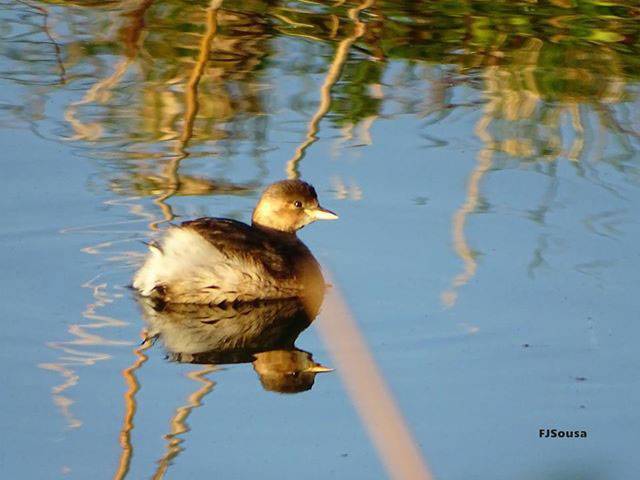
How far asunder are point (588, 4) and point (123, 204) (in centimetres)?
506

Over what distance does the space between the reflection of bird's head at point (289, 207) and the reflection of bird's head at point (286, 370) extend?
1.24 m

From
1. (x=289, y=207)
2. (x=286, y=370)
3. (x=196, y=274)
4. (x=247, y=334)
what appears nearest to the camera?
(x=286, y=370)

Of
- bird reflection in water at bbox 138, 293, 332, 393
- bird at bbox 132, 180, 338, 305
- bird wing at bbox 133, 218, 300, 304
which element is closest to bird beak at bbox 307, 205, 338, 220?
bird at bbox 132, 180, 338, 305

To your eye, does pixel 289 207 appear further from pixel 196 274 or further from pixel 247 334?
pixel 247 334

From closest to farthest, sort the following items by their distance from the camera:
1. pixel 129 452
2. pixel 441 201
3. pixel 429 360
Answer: pixel 129 452, pixel 429 360, pixel 441 201

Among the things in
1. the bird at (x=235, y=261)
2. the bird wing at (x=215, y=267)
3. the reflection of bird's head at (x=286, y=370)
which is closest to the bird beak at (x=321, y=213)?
the bird at (x=235, y=261)

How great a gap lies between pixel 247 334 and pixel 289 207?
100 centimetres

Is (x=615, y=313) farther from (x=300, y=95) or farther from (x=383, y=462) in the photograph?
(x=300, y=95)

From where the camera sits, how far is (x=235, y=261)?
7203mm

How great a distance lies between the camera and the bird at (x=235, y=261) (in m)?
7.04

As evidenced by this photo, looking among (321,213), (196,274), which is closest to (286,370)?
(196,274)

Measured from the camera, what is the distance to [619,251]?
746cm

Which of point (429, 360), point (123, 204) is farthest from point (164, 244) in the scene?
point (429, 360)

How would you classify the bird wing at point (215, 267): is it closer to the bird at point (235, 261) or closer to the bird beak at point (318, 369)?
the bird at point (235, 261)
